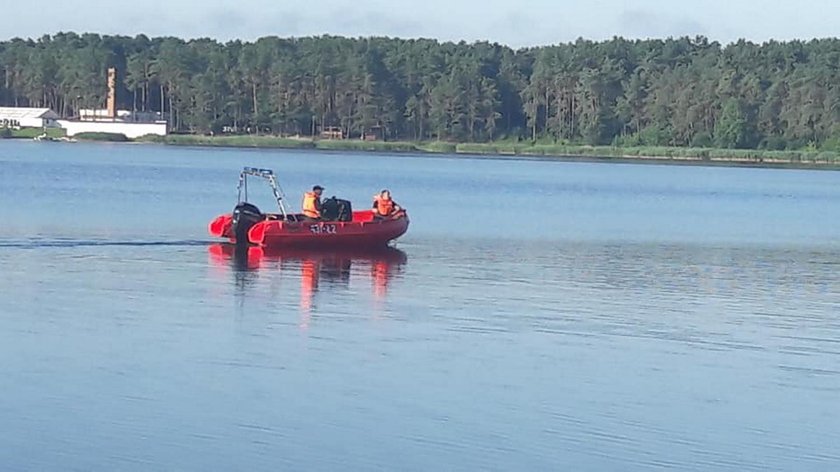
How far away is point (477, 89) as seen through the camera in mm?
129625

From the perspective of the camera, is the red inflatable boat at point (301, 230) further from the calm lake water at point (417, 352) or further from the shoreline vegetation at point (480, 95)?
the shoreline vegetation at point (480, 95)

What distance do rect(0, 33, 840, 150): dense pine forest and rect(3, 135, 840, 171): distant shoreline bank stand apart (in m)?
1.40

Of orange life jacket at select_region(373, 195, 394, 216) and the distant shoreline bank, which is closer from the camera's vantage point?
orange life jacket at select_region(373, 195, 394, 216)

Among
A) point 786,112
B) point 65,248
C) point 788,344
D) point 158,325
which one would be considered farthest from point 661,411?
point 786,112

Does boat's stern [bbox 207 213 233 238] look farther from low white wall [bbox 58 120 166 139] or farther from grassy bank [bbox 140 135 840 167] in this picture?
low white wall [bbox 58 120 166 139]

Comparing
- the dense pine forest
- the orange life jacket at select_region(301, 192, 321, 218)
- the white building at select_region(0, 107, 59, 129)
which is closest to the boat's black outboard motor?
the orange life jacket at select_region(301, 192, 321, 218)

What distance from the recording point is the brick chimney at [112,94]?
13388 cm

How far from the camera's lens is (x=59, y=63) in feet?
479

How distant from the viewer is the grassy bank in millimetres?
112250

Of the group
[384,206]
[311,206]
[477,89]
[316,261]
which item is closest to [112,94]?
[477,89]

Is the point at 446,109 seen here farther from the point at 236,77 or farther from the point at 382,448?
the point at 382,448

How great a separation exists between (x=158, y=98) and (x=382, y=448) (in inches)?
5155

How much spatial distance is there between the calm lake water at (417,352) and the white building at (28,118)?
100706mm

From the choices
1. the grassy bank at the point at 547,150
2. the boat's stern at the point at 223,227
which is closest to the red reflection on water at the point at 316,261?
the boat's stern at the point at 223,227
